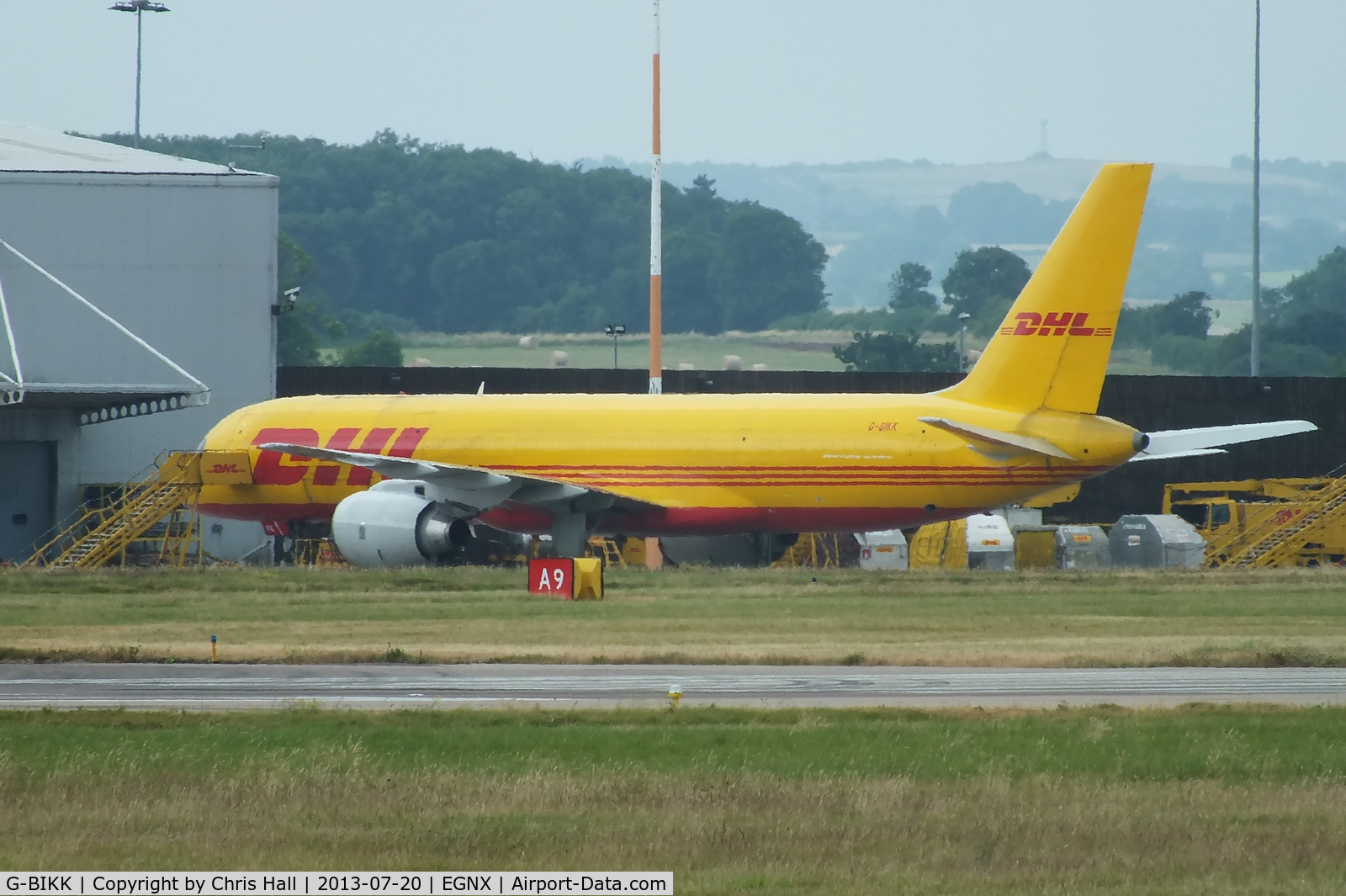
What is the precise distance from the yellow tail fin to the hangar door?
2925 cm

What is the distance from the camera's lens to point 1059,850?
13.1 meters

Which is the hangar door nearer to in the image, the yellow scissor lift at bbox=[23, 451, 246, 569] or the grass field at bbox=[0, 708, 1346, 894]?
the yellow scissor lift at bbox=[23, 451, 246, 569]

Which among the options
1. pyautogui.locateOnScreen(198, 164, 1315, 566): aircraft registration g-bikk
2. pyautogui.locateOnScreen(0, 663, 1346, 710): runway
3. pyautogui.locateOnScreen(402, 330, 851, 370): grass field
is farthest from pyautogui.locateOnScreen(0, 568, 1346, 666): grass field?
pyautogui.locateOnScreen(402, 330, 851, 370): grass field

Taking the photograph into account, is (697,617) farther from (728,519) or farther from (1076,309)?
(1076,309)

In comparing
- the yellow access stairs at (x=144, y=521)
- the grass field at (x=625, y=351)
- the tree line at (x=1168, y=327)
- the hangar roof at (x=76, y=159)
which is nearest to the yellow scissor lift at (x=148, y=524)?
the yellow access stairs at (x=144, y=521)

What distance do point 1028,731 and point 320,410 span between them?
108 feet

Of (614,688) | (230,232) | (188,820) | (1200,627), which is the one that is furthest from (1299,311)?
(188,820)

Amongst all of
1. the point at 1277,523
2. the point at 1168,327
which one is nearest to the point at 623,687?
the point at 1277,523

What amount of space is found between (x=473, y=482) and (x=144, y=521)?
12.0 m

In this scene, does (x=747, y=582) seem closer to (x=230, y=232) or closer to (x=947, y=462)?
(x=947, y=462)

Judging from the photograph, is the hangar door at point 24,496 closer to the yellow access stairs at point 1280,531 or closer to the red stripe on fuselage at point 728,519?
the red stripe on fuselage at point 728,519

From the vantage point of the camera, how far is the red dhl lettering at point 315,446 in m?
46.1

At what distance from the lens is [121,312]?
181ft

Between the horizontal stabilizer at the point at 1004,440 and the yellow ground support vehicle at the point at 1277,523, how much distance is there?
40.1 ft
